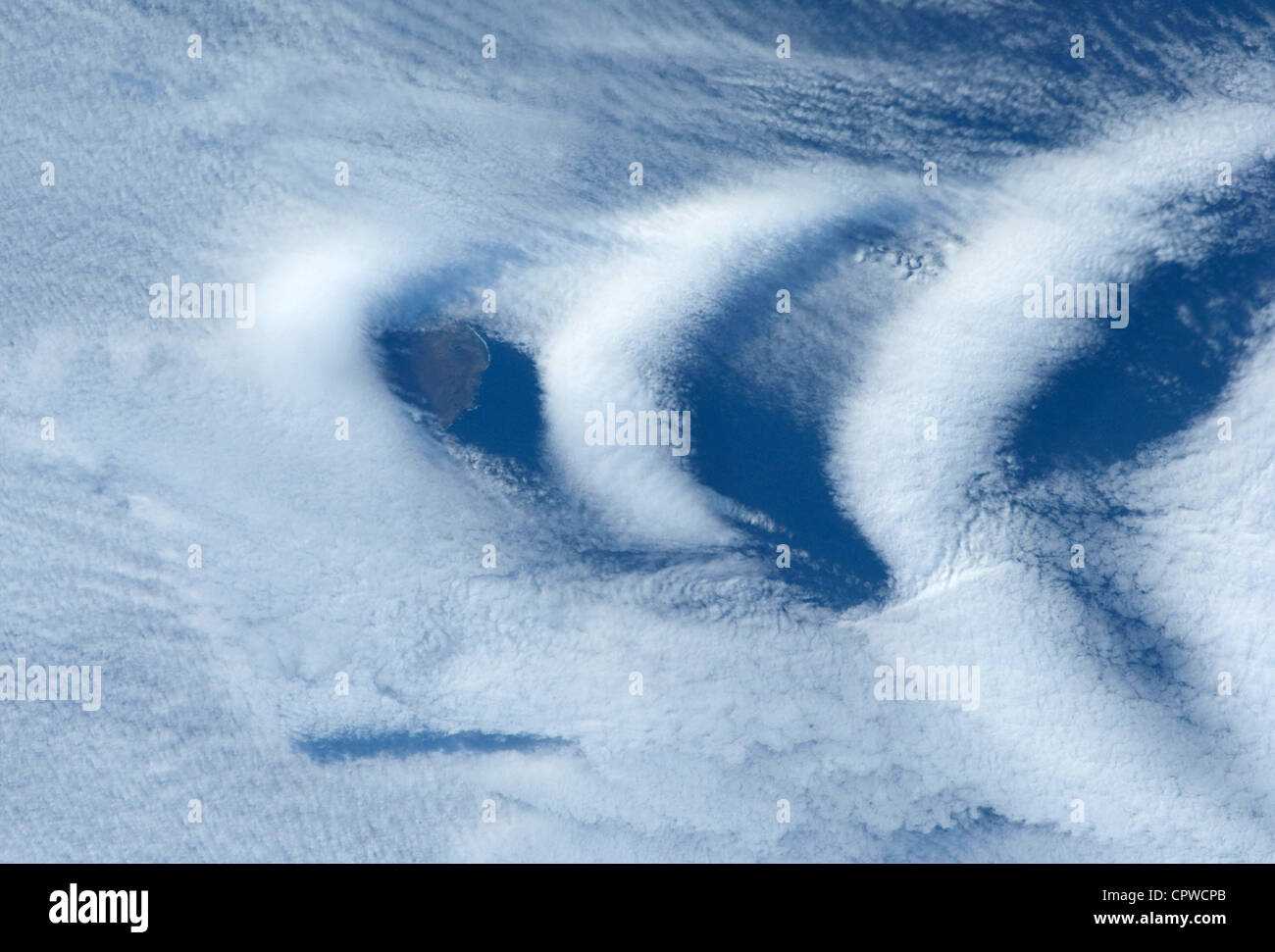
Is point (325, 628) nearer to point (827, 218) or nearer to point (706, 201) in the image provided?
point (706, 201)

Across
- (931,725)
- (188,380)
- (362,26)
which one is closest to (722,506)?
(931,725)

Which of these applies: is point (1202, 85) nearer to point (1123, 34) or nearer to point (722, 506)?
point (1123, 34)

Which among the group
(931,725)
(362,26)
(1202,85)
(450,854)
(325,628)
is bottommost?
(450,854)

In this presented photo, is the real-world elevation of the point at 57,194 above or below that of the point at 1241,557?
above

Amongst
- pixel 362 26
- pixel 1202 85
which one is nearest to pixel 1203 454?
pixel 1202 85

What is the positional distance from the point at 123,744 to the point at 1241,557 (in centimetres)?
819

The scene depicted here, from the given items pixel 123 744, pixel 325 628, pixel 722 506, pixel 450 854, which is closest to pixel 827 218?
pixel 722 506

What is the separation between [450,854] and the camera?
7.19 meters

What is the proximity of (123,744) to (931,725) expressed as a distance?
5.83m

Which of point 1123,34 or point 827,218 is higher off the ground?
point 1123,34

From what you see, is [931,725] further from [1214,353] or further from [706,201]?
[706,201]

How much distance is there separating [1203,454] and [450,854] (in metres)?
6.17

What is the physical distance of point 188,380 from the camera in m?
7.30

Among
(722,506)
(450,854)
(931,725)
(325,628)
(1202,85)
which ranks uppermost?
(1202,85)
